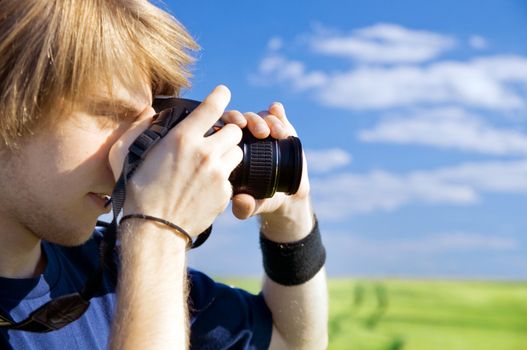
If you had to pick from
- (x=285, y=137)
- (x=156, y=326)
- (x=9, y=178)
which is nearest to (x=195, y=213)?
(x=156, y=326)

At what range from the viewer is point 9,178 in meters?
1.75

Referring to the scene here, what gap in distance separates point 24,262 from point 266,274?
0.64 metres

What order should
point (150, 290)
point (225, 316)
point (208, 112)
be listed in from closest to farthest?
point (150, 290), point (208, 112), point (225, 316)

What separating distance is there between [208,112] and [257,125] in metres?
0.18

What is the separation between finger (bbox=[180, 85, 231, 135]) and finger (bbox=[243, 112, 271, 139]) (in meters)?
0.11

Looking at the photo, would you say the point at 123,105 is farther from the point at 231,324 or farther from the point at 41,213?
the point at 231,324

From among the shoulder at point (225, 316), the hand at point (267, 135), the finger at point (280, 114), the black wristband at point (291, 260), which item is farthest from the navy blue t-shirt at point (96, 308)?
the finger at point (280, 114)

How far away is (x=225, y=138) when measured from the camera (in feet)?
5.29

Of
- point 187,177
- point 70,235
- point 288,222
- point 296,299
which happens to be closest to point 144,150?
point 187,177

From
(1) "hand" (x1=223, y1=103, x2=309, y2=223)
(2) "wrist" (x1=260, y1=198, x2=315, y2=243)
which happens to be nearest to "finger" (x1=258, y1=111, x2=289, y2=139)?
(1) "hand" (x1=223, y1=103, x2=309, y2=223)

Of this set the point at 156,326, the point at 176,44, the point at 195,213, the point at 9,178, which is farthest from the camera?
the point at 176,44

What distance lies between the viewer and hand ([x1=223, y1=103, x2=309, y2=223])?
1.76m

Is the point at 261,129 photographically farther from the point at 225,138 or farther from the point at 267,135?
the point at 225,138

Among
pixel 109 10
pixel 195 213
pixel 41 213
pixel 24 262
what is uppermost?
pixel 109 10
